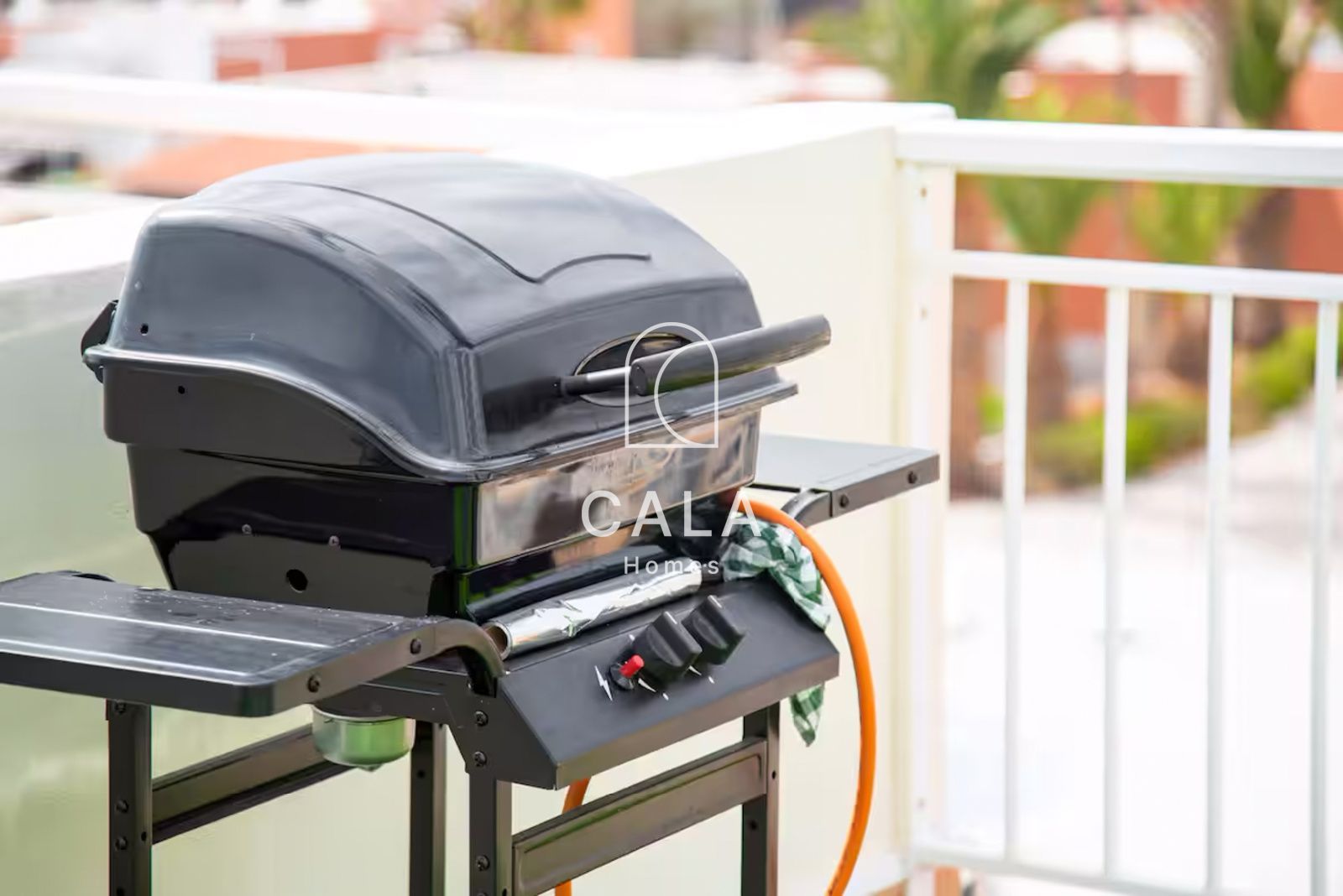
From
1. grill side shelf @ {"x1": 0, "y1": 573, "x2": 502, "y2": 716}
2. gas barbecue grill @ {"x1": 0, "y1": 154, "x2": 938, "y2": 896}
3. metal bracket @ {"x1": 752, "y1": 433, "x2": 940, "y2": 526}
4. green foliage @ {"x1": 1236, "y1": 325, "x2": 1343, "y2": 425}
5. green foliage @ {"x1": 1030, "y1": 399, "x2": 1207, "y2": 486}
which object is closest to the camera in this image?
grill side shelf @ {"x1": 0, "y1": 573, "x2": 502, "y2": 716}

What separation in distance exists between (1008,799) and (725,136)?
3.31 feet

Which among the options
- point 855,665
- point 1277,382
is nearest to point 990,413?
point 1277,382

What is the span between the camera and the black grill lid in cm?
128

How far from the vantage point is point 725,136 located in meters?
2.49

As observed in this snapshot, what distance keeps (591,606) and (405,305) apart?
0.92 ft

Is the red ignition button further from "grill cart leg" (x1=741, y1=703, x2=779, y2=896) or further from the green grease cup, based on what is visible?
"grill cart leg" (x1=741, y1=703, x2=779, y2=896)

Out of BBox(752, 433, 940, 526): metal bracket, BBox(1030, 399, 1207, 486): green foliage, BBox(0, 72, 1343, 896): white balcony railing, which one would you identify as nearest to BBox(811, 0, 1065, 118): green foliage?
BBox(1030, 399, 1207, 486): green foliage

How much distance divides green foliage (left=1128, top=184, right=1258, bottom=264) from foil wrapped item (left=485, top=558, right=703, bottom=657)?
562 inches

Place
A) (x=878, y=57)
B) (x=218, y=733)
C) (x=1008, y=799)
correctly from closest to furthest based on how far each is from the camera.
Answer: (x=218, y=733) < (x=1008, y=799) < (x=878, y=57)

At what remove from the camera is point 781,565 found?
5.11 ft

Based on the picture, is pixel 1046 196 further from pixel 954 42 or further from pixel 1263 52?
pixel 1263 52

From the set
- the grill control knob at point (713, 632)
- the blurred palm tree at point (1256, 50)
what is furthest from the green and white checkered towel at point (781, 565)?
the blurred palm tree at point (1256, 50)

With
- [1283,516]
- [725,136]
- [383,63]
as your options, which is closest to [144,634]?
[725,136]

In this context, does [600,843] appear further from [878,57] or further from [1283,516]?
[1283,516]
